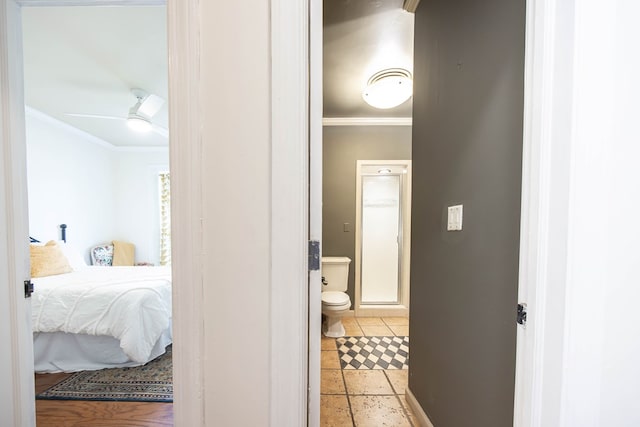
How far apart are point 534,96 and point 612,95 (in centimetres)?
15

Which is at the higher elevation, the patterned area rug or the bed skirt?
the bed skirt

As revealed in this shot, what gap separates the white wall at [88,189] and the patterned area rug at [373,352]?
3.74 m

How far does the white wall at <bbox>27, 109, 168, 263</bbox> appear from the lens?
302cm

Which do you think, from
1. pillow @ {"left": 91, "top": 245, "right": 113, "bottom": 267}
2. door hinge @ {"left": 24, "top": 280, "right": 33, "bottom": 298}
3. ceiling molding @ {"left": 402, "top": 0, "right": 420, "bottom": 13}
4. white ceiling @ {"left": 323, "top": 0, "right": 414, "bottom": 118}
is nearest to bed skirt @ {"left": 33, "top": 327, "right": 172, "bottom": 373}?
door hinge @ {"left": 24, "top": 280, "right": 33, "bottom": 298}

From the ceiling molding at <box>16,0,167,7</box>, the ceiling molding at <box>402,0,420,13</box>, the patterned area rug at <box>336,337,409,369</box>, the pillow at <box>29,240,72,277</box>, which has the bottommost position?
the patterned area rug at <box>336,337,409,369</box>

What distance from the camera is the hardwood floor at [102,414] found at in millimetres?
1558

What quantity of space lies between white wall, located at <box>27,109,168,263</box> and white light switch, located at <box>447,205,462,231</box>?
4.40m

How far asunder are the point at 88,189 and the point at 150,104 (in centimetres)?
235

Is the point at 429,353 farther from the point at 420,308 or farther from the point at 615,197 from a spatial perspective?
the point at 615,197

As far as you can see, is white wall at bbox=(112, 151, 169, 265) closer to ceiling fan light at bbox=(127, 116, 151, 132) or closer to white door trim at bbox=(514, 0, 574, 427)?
ceiling fan light at bbox=(127, 116, 151, 132)

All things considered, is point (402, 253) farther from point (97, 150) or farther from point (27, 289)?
point (97, 150)

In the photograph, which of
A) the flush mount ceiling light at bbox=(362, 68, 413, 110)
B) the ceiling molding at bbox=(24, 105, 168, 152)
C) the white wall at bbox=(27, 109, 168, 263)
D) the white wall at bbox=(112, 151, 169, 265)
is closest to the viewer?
the flush mount ceiling light at bbox=(362, 68, 413, 110)

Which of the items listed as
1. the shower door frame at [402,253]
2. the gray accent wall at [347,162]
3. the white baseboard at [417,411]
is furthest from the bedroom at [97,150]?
the shower door frame at [402,253]

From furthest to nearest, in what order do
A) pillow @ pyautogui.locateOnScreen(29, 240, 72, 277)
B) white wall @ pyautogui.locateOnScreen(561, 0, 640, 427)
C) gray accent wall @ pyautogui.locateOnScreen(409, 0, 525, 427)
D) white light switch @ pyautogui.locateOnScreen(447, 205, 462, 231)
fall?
pillow @ pyautogui.locateOnScreen(29, 240, 72, 277) < white light switch @ pyautogui.locateOnScreen(447, 205, 462, 231) < gray accent wall @ pyautogui.locateOnScreen(409, 0, 525, 427) < white wall @ pyautogui.locateOnScreen(561, 0, 640, 427)
